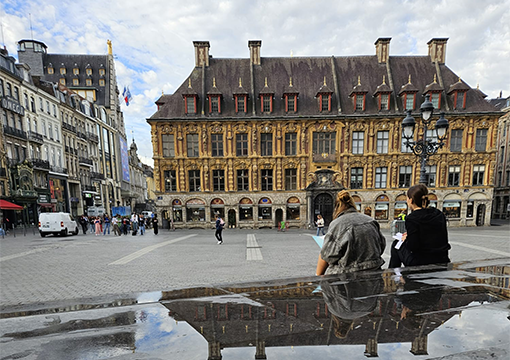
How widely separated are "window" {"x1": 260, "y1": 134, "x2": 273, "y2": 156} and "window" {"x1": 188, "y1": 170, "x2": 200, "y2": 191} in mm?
7361

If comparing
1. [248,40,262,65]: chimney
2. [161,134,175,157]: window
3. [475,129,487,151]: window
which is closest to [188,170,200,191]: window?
[161,134,175,157]: window

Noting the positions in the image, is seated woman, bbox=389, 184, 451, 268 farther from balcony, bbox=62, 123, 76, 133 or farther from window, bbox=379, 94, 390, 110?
balcony, bbox=62, 123, 76, 133

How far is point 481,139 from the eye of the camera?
26688 millimetres

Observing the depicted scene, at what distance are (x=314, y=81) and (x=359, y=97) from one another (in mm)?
5463

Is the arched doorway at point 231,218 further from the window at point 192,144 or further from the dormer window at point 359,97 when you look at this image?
the dormer window at point 359,97

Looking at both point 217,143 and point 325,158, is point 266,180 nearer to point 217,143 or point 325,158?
point 217,143

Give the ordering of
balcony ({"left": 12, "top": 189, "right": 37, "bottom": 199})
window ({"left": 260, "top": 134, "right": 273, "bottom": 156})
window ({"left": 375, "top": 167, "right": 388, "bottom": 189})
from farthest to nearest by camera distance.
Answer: balcony ({"left": 12, "top": 189, "right": 37, "bottom": 199})
window ({"left": 260, "top": 134, "right": 273, "bottom": 156})
window ({"left": 375, "top": 167, "right": 388, "bottom": 189})

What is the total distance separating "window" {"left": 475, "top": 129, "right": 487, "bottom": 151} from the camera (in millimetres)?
26672

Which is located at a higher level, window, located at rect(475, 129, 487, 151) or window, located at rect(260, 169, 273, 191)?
window, located at rect(475, 129, 487, 151)

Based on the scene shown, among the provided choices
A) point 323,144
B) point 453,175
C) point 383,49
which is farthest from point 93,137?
point 453,175

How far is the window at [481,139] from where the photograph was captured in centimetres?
2667

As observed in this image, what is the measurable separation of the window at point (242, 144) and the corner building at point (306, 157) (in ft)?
0.36

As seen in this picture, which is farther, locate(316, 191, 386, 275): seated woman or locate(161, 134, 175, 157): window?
locate(161, 134, 175, 157): window

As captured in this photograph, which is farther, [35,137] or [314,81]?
[35,137]
